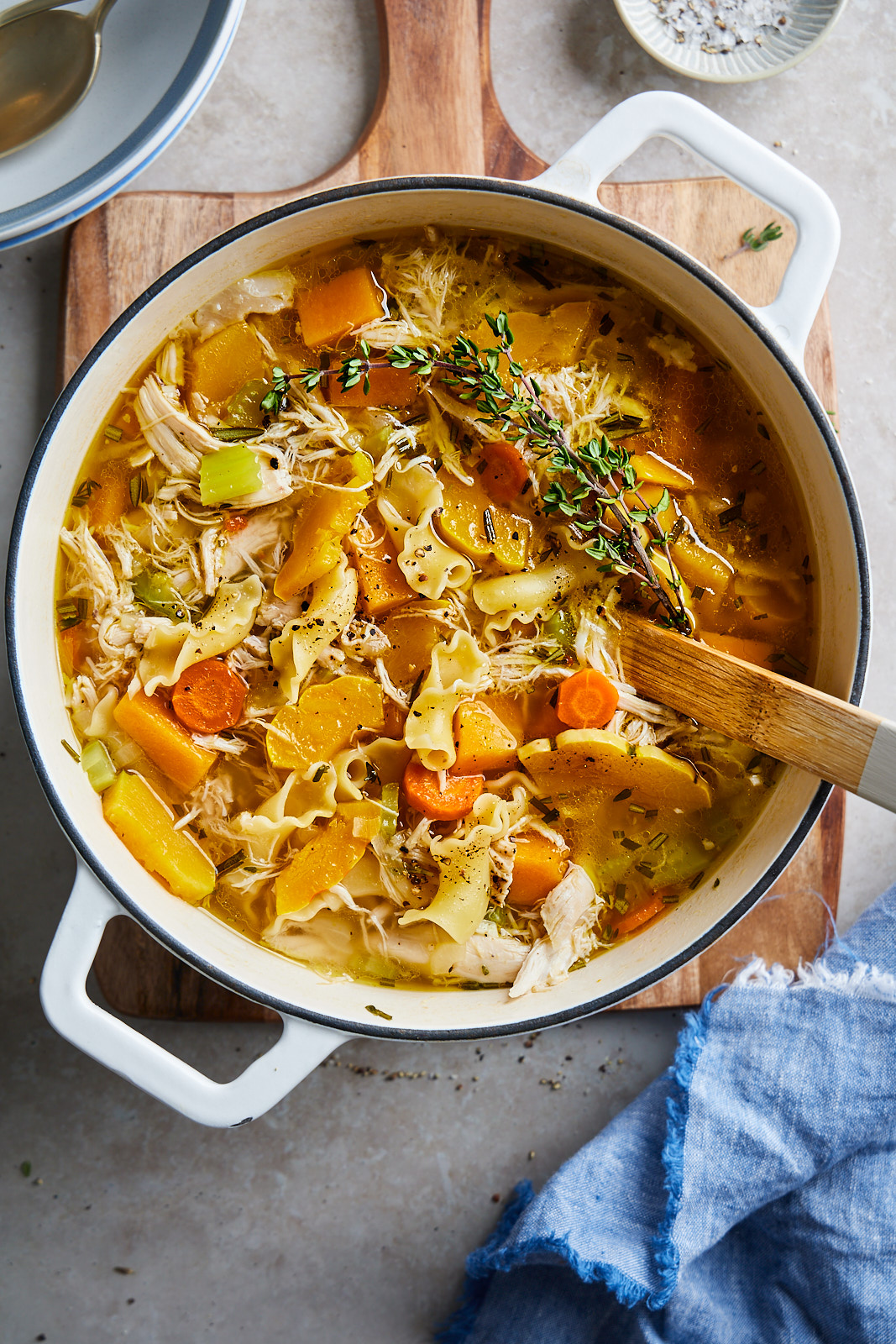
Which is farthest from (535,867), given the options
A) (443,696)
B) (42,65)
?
(42,65)

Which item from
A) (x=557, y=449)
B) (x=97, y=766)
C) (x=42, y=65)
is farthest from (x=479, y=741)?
(x=42, y=65)

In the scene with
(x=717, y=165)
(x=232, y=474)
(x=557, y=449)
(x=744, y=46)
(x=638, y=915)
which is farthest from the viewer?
(x=744, y=46)

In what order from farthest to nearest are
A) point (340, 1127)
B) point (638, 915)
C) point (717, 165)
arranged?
1. point (340, 1127)
2. point (638, 915)
3. point (717, 165)

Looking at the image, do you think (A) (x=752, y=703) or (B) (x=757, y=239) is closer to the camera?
(A) (x=752, y=703)

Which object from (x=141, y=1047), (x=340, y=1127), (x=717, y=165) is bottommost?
(x=340, y=1127)

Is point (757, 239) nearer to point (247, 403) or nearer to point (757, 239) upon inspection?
point (757, 239)

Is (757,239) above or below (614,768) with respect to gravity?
above

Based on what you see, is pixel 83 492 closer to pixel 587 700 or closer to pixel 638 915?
pixel 587 700
